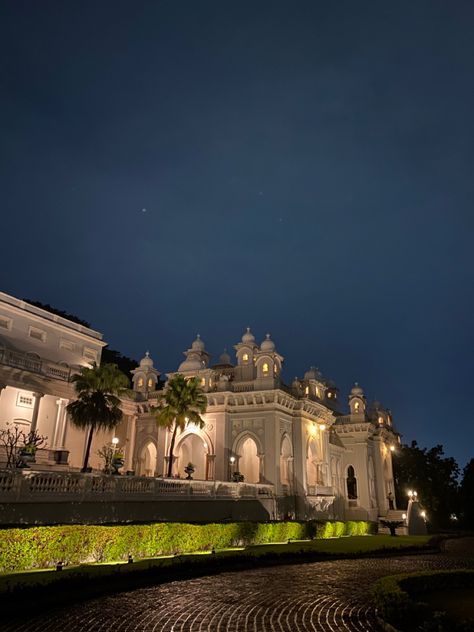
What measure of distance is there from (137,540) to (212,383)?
27.0 metres

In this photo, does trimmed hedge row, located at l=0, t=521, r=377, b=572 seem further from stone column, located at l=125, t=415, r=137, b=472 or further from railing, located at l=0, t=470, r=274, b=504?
stone column, located at l=125, t=415, r=137, b=472

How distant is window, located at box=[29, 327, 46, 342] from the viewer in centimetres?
3956

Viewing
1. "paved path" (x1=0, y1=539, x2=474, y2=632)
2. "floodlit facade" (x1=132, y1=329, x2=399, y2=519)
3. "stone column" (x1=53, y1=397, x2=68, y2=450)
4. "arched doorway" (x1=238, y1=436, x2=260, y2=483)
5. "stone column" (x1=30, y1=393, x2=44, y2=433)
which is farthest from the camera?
"arched doorway" (x1=238, y1=436, x2=260, y2=483)

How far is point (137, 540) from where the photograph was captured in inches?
679

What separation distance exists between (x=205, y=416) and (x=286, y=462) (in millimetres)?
7608

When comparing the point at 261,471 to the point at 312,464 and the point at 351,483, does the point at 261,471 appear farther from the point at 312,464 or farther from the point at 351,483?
the point at 351,483

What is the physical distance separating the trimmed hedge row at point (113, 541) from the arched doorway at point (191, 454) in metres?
19.8

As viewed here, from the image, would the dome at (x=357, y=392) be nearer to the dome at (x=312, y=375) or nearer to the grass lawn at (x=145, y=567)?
the dome at (x=312, y=375)

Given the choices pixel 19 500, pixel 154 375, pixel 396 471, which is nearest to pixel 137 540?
pixel 19 500

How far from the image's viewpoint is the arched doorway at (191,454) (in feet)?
145

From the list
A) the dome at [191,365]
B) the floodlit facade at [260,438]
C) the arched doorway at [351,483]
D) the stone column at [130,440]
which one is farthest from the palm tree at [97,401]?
the arched doorway at [351,483]

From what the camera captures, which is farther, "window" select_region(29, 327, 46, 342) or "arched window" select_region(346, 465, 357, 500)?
"arched window" select_region(346, 465, 357, 500)

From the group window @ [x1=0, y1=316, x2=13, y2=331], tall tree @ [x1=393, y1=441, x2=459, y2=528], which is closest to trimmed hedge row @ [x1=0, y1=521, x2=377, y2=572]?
window @ [x1=0, y1=316, x2=13, y2=331]

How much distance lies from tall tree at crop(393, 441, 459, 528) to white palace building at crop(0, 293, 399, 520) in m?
19.6
